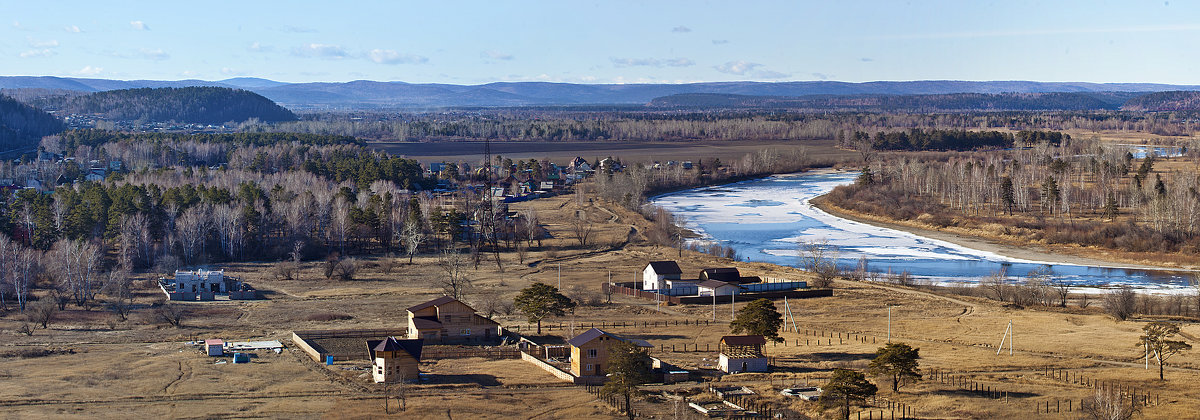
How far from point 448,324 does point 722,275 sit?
1151cm

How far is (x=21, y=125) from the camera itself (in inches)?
4245

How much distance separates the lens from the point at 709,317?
33875 mm

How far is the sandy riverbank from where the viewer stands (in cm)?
4497

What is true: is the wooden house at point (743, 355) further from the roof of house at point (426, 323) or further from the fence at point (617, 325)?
the roof of house at point (426, 323)

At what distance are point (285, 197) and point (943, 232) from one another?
32.1 meters

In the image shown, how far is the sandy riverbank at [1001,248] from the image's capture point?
44969mm

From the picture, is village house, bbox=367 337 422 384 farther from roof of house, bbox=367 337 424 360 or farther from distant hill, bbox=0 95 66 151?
distant hill, bbox=0 95 66 151

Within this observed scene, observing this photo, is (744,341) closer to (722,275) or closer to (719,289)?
(719,289)

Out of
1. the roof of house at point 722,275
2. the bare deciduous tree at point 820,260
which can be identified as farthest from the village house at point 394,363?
the bare deciduous tree at point 820,260

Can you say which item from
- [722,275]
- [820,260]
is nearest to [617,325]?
[722,275]

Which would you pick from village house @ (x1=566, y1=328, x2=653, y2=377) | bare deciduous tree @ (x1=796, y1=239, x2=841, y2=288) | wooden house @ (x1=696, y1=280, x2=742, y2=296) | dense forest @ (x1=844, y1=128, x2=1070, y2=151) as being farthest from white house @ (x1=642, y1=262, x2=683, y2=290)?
dense forest @ (x1=844, y1=128, x2=1070, y2=151)

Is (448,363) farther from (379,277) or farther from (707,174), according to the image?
(707,174)

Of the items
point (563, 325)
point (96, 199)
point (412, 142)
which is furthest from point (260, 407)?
point (412, 142)

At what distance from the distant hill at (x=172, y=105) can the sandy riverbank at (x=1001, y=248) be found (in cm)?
11751
